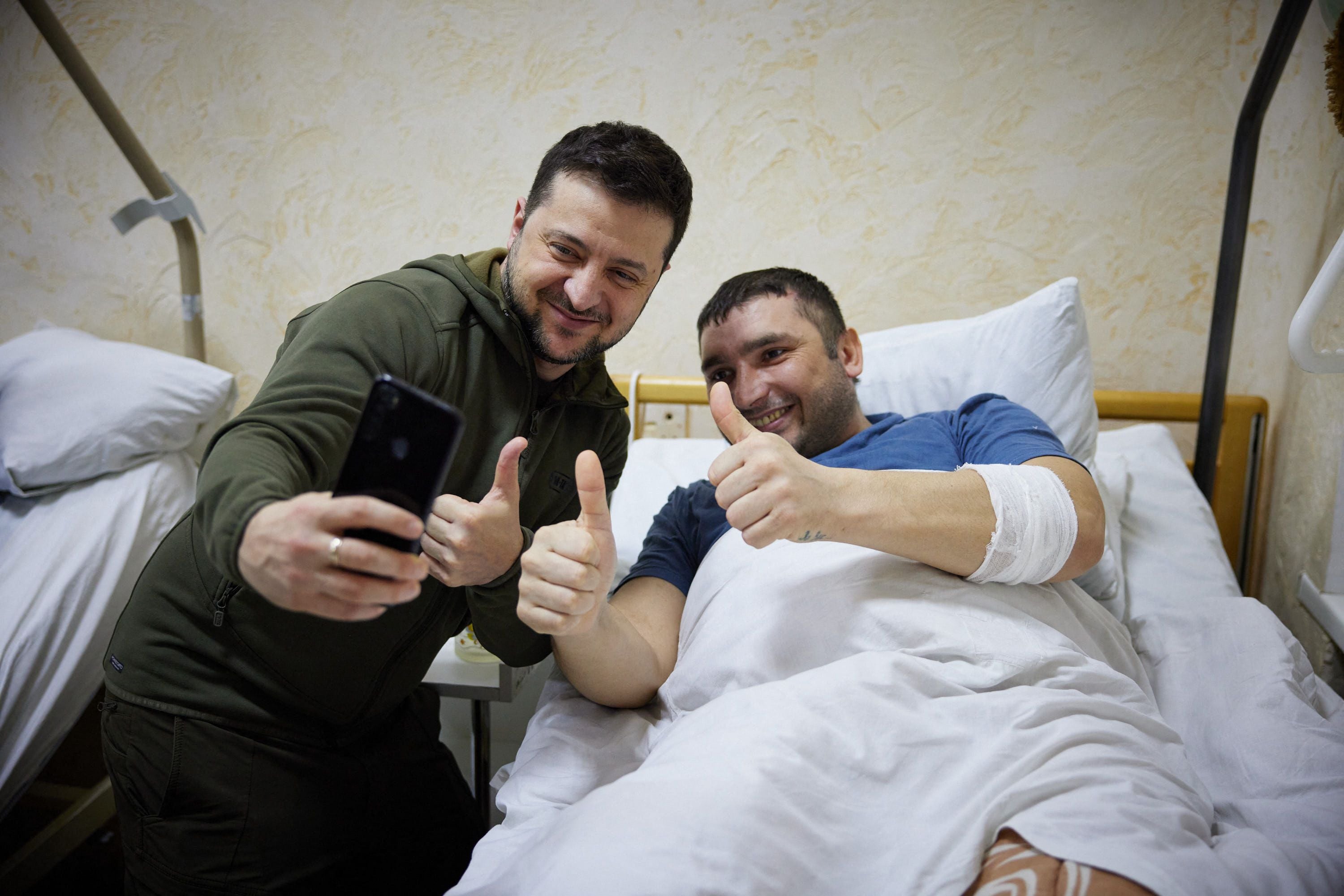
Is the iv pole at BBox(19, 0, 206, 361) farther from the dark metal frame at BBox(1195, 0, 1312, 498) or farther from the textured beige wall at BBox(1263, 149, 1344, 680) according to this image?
the textured beige wall at BBox(1263, 149, 1344, 680)

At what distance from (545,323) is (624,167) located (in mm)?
222

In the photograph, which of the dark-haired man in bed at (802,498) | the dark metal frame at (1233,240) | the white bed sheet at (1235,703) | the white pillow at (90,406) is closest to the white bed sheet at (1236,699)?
the white bed sheet at (1235,703)

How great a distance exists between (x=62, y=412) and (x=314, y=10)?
1.06 meters

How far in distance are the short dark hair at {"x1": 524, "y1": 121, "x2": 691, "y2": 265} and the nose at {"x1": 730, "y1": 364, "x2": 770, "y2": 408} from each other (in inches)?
10.8

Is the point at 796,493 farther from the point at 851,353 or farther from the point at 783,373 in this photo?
A: the point at 851,353

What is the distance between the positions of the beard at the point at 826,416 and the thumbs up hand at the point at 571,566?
0.53 metres

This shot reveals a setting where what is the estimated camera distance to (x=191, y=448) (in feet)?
6.01

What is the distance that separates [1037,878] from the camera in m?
0.66

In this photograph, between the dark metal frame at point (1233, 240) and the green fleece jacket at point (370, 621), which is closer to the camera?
the green fleece jacket at point (370, 621)

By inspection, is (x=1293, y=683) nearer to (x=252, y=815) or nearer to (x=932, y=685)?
(x=932, y=685)

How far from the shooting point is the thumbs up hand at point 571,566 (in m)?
0.82

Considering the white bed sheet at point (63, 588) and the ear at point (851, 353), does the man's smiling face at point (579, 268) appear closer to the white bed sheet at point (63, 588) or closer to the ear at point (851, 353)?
the ear at point (851, 353)

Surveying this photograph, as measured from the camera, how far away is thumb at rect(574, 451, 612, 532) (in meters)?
0.82

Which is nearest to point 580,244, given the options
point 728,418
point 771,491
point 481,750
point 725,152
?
point 728,418
